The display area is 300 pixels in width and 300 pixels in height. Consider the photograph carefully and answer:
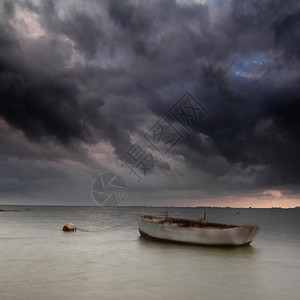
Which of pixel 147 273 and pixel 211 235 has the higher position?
pixel 211 235

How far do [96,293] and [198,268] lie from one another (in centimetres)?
839

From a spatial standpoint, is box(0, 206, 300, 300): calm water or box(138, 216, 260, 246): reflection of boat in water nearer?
box(0, 206, 300, 300): calm water

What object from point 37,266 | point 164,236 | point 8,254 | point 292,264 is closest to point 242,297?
point 292,264

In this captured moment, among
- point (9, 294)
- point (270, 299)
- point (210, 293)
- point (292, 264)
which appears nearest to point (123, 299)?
point (210, 293)

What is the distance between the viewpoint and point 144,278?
16.9 m

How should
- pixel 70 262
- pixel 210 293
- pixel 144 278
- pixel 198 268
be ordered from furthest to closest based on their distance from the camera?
pixel 70 262 < pixel 198 268 < pixel 144 278 < pixel 210 293

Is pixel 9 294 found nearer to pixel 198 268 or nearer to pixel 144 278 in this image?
pixel 144 278

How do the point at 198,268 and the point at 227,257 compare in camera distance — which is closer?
the point at 198,268

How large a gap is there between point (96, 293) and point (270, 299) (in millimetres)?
8028

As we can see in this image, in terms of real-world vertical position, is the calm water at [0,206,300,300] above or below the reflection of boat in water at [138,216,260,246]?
below

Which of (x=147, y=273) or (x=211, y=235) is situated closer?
(x=147, y=273)

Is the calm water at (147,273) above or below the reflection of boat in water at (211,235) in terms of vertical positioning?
below

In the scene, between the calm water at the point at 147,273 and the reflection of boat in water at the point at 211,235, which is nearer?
the calm water at the point at 147,273

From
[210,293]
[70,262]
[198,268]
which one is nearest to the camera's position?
[210,293]
